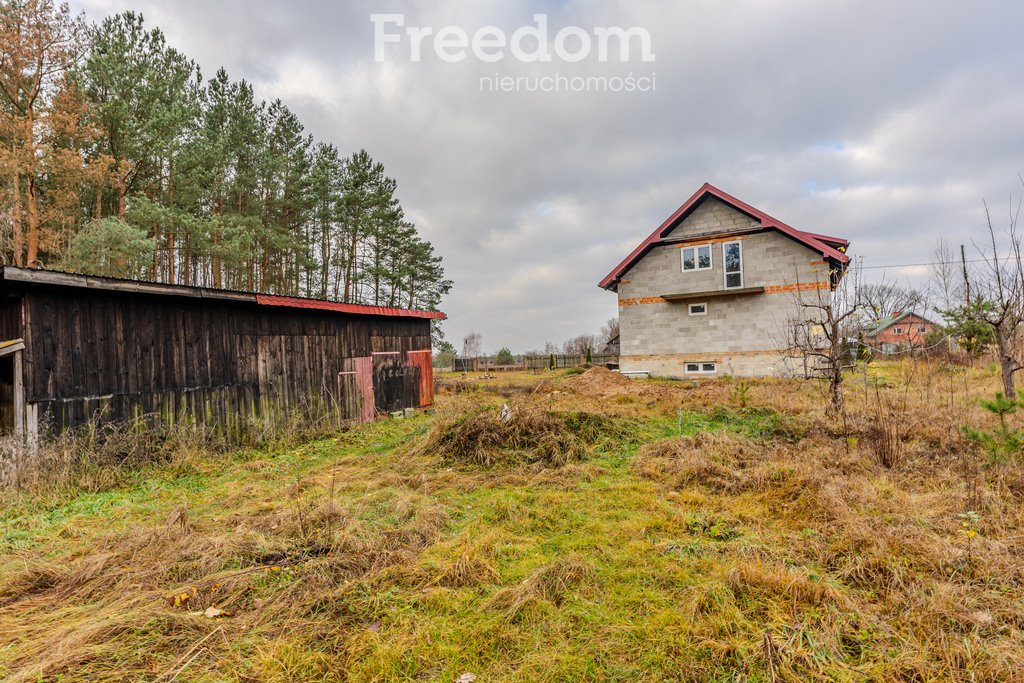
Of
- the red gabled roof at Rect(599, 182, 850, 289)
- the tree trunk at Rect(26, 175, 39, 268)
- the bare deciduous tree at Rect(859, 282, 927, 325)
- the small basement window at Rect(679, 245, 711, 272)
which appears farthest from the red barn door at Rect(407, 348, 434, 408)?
the small basement window at Rect(679, 245, 711, 272)

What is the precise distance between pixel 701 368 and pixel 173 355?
1753 centimetres

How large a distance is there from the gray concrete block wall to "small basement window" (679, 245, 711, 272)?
215 mm

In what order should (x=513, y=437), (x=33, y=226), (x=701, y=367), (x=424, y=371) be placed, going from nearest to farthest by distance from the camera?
(x=513, y=437) → (x=33, y=226) → (x=424, y=371) → (x=701, y=367)

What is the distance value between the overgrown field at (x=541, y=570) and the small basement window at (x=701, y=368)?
11096mm

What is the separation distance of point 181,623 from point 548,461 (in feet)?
16.1

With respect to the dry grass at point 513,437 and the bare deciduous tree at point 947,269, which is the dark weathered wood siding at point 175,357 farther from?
the bare deciduous tree at point 947,269

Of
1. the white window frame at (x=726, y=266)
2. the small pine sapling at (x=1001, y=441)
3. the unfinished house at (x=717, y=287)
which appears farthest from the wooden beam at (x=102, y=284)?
the white window frame at (x=726, y=266)

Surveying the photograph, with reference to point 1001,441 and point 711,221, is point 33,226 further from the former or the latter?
point 711,221

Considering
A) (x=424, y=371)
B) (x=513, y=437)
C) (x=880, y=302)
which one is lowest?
(x=513, y=437)

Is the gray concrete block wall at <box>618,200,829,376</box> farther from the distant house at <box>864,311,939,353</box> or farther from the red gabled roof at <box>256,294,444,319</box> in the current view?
the red gabled roof at <box>256,294,444,319</box>

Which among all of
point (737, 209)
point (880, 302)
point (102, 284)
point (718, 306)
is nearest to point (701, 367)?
point (718, 306)

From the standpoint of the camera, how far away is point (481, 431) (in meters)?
7.19

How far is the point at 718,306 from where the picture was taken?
17.7m

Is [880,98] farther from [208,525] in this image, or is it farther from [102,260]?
[102,260]
